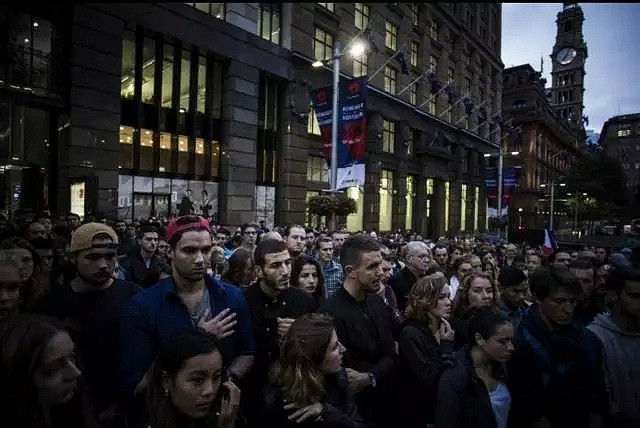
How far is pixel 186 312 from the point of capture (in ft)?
10.5

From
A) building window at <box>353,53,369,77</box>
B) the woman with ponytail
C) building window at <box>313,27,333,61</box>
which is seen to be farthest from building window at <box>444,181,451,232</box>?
the woman with ponytail

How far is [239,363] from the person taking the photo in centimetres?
333

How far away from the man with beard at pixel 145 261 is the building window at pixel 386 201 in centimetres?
2584

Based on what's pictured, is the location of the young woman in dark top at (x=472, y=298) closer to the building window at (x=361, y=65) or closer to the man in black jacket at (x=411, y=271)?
the man in black jacket at (x=411, y=271)

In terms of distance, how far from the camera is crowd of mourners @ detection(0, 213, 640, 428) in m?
2.38

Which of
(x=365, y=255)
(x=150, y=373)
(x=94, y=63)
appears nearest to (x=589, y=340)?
(x=365, y=255)

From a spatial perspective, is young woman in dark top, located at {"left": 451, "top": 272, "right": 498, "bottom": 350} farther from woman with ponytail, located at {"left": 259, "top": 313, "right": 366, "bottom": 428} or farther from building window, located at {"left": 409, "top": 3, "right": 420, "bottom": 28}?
building window, located at {"left": 409, "top": 3, "right": 420, "bottom": 28}

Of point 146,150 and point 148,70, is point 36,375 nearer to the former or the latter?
point 146,150

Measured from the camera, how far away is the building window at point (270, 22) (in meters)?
22.9

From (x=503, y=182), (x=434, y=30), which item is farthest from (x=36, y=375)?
(x=434, y=30)

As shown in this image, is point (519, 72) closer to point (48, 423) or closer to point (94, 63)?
point (94, 63)

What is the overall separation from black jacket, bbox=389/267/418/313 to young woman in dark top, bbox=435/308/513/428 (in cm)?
299

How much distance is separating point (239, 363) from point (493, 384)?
2.00 m

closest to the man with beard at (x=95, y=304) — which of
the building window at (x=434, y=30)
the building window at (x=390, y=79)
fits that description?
the building window at (x=390, y=79)
